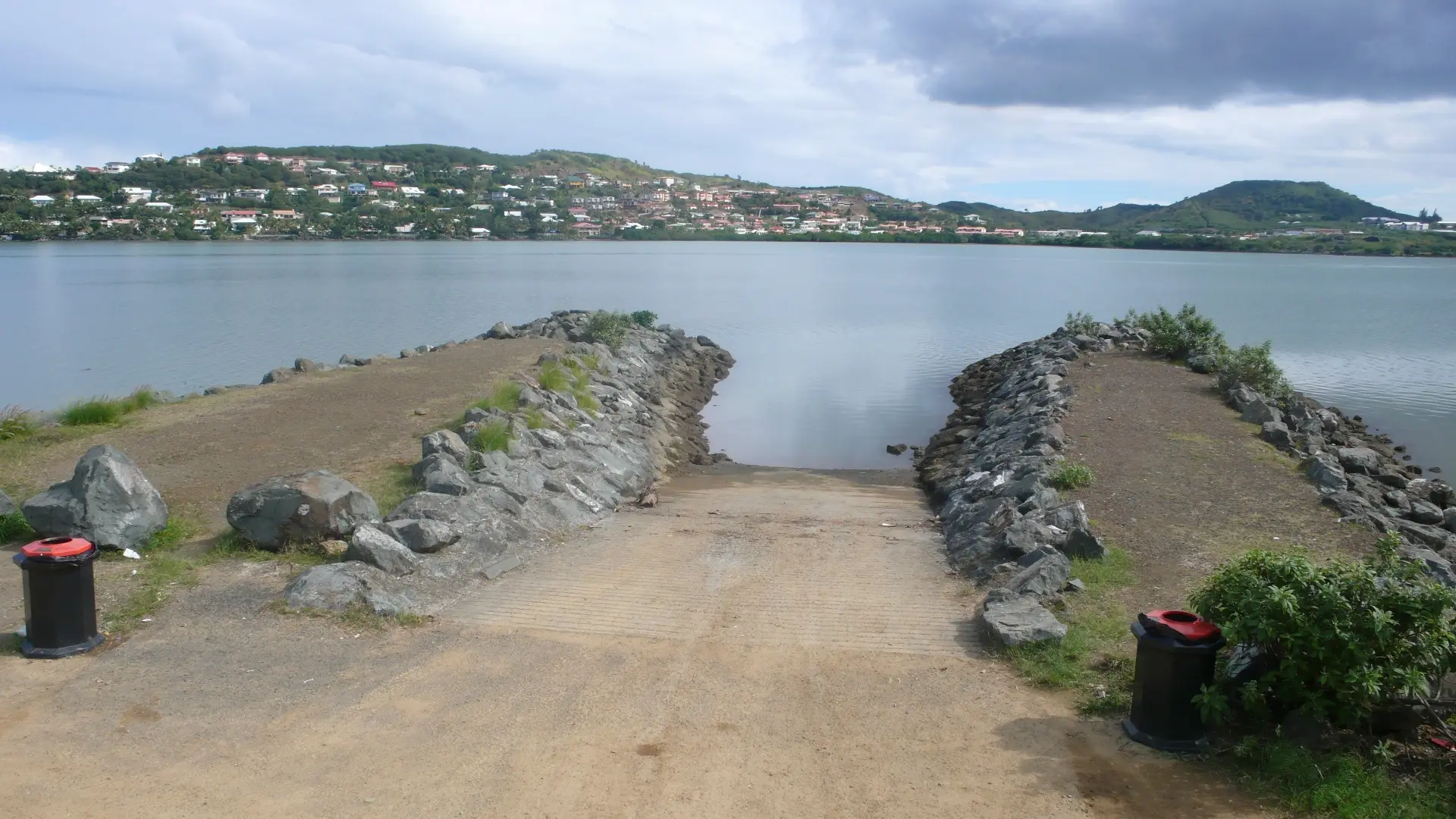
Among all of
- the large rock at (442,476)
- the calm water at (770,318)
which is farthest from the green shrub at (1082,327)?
the large rock at (442,476)

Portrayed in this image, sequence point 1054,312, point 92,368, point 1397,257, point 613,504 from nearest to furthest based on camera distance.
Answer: point 613,504 < point 92,368 < point 1054,312 < point 1397,257

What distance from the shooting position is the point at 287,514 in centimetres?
962

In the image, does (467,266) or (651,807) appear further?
(467,266)

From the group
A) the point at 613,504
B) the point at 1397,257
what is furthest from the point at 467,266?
the point at 1397,257

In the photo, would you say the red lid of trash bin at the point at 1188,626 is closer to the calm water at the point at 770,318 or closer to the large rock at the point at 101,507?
the large rock at the point at 101,507

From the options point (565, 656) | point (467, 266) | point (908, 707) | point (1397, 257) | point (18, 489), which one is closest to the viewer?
point (908, 707)

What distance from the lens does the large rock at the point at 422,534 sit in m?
9.53

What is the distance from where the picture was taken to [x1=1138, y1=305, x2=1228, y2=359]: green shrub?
80.2 ft

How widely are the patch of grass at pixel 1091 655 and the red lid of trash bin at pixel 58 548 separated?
6.52 meters

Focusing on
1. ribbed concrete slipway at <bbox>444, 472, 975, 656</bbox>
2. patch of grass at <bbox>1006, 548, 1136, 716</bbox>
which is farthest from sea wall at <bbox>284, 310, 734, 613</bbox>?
patch of grass at <bbox>1006, 548, 1136, 716</bbox>

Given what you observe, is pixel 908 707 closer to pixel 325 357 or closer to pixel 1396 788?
pixel 1396 788

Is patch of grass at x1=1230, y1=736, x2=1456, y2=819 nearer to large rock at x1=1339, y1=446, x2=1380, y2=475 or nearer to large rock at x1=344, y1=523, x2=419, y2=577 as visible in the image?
large rock at x1=344, y1=523, x2=419, y2=577

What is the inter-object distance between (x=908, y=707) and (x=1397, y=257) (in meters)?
157

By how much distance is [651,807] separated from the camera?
556 cm
